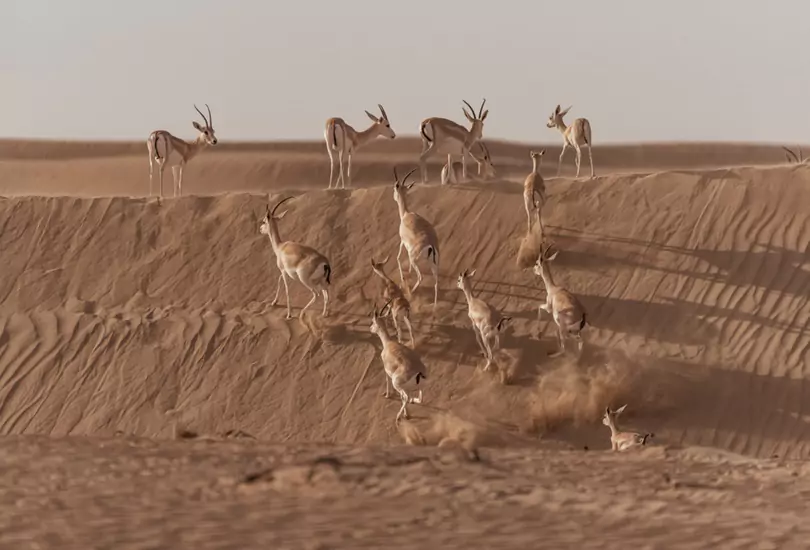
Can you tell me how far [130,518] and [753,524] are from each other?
14.3 ft

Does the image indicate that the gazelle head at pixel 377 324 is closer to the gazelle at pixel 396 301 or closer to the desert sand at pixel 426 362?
the gazelle at pixel 396 301

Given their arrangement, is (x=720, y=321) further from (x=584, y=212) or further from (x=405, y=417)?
(x=405, y=417)

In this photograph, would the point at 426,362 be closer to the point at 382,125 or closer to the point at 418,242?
the point at 418,242

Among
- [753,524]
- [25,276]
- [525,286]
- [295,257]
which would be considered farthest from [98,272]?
[753,524]

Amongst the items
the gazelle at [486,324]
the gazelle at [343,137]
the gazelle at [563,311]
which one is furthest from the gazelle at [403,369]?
the gazelle at [343,137]

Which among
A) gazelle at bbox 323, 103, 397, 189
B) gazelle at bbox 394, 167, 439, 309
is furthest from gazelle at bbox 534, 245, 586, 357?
gazelle at bbox 323, 103, 397, 189

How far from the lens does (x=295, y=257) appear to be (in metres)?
15.9

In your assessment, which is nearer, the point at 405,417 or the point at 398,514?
the point at 398,514

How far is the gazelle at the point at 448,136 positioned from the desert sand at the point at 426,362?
43.3 inches

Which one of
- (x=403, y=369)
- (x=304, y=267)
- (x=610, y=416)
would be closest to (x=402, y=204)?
(x=304, y=267)

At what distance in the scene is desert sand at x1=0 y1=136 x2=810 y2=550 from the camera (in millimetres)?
8586

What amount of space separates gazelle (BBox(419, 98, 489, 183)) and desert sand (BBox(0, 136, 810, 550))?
1.10m

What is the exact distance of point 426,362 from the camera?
15.6 m

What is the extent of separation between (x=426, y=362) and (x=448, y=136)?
5.63m
